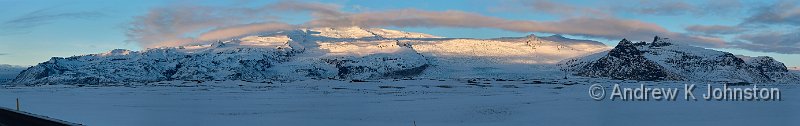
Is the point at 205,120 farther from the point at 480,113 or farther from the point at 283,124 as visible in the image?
the point at 480,113

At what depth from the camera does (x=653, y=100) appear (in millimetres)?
52219

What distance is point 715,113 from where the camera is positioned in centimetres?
4203

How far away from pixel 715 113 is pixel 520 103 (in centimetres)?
1415

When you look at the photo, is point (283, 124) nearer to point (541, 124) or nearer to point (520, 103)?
point (541, 124)

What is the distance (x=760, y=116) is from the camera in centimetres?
3916

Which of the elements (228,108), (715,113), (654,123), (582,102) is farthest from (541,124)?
(228,108)

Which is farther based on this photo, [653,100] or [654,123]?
[653,100]

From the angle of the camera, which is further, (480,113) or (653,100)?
(653,100)

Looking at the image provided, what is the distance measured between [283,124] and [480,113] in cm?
1206

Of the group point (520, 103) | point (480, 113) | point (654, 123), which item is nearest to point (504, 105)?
point (520, 103)

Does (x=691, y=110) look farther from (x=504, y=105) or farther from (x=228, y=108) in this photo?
(x=228, y=108)

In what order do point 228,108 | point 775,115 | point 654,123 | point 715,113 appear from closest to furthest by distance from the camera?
point 654,123
point 775,115
point 715,113
point 228,108

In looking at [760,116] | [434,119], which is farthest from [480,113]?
[760,116]

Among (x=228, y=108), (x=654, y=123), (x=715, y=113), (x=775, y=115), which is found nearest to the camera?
(x=654, y=123)
